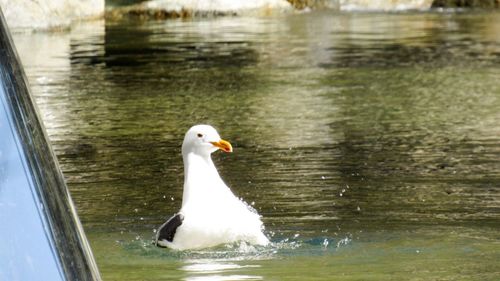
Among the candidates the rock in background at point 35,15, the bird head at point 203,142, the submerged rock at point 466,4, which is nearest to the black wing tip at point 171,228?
the bird head at point 203,142

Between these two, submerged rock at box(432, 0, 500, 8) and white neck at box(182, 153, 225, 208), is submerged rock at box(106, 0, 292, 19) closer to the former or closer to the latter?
submerged rock at box(432, 0, 500, 8)

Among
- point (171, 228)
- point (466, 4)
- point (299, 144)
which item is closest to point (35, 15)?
point (466, 4)

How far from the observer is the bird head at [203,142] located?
862cm

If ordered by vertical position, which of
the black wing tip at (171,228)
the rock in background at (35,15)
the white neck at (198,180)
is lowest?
the rock in background at (35,15)

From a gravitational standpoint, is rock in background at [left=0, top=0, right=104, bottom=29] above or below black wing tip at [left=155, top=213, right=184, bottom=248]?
below

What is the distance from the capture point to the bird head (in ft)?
28.3

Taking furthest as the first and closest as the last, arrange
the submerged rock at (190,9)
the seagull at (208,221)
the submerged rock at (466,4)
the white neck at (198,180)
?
the submerged rock at (466,4)
the submerged rock at (190,9)
the white neck at (198,180)
the seagull at (208,221)

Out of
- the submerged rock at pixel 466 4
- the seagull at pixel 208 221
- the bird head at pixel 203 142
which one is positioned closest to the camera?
the seagull at pixel 208 221

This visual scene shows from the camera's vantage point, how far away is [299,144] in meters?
13.1

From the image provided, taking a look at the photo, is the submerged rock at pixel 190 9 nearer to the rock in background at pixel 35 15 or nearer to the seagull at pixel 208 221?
the rock in background at pixel 35 15

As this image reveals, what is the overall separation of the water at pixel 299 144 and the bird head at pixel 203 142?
0.66 meters

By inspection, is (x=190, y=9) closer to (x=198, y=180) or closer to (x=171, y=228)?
(x=198, y=180)

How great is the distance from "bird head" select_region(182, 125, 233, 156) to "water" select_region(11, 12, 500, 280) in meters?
0.66

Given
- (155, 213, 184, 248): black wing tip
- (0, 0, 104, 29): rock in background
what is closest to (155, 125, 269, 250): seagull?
(155, 213, 184, 248): black wing tip
